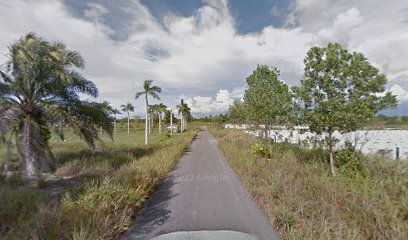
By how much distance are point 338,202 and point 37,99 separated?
1185 centimetres

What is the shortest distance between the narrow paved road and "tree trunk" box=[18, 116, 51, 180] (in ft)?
18.3

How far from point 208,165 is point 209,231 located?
791 centimetres

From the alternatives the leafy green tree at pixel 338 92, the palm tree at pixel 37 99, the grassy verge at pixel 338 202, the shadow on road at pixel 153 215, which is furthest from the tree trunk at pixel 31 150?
the leafy green tree at pixel 338 92

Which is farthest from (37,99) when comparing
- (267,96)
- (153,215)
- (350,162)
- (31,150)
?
(350,162)

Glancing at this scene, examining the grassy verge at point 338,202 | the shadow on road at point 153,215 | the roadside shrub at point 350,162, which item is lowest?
the shadow on road at point 153,215

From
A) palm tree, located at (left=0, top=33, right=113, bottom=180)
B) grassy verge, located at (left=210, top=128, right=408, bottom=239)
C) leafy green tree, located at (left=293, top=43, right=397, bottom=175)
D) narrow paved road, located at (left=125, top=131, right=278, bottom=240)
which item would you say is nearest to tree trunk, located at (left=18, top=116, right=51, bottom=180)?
palm tree, located at (left=0, top=33, right=113, bottom=180)

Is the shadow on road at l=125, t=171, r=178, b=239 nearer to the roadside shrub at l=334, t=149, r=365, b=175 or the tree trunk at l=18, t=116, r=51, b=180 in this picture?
the roadside shrub at l=334, t=149, r=365, b=175

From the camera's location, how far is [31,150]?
978 centimetres

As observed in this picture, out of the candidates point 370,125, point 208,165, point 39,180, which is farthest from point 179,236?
point 208,165

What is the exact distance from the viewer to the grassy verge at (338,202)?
3.99 metres

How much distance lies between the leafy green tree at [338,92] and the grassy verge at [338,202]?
1.45 meters

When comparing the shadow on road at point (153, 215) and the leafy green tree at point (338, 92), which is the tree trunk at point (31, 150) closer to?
the shadow on road at point (153, 215)

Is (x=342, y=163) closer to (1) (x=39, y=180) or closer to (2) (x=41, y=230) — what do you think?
(2) (x=41, y=230)

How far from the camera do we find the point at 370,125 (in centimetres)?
701
